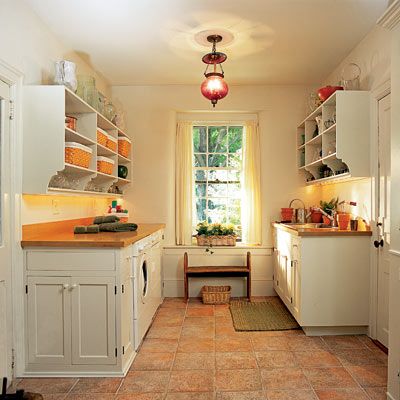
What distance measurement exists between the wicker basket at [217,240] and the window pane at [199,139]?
47.4 inches

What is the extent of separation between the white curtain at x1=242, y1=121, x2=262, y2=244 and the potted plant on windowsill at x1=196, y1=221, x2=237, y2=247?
0.96ft

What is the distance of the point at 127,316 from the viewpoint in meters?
2.76

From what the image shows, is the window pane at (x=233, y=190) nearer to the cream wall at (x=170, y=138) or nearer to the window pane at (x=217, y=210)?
the window pane at (x=217, y=210)

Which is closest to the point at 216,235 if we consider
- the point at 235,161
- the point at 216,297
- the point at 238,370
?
the point at 216,297

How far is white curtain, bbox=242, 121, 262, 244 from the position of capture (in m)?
4.99

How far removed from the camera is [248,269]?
4.59 m

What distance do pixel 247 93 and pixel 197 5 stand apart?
7.00ft

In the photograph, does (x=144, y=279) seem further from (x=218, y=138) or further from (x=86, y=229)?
(x=218, y=138)

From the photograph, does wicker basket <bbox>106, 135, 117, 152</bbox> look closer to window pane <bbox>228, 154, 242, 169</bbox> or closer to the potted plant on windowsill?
the potted plant on windowsill

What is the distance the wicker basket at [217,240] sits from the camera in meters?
4.82

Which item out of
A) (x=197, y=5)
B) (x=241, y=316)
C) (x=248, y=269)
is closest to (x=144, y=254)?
(x=241, y=316)

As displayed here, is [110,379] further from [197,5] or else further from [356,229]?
[197,5]

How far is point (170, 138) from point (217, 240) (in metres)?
1.46

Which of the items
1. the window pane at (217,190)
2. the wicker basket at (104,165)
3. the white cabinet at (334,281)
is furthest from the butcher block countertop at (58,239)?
the window pane at (217,190)
